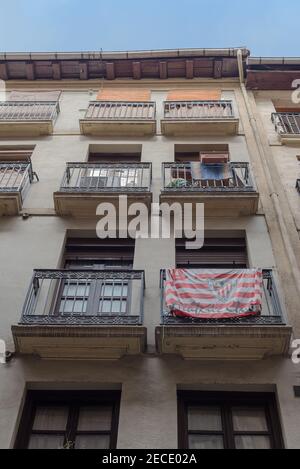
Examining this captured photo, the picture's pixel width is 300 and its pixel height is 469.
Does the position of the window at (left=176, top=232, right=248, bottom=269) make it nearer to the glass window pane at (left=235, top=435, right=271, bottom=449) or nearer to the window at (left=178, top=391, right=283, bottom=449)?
the window at (left=178, top=391, right=283, bottom=449)

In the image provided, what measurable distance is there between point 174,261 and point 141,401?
329 cm

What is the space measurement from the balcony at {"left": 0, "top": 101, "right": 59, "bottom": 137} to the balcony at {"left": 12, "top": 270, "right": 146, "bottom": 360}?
6997mm

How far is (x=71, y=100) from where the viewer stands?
57.5ft

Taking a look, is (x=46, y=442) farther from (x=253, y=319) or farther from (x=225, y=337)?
(x=253, y=319)

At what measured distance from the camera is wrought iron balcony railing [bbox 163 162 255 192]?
12023mm

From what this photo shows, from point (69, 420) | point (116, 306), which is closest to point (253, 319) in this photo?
point (116, 306)

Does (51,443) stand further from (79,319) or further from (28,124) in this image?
(28,124)

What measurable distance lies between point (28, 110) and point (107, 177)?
4.93m

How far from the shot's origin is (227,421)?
8070mm

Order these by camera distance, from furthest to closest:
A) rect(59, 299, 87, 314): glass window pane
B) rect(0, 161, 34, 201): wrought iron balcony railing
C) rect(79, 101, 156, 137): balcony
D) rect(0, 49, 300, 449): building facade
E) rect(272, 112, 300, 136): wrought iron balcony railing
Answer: rect(79, 101, 156, 137): balcony
rect(272, 112, 300, 136): wrought iron balcony railing
rect(0, 161, 34, 201): wrought iron balcony railing
rect(59, 299, 87, 314): glass window pane
rect(0, 49, 300, 449): building facade

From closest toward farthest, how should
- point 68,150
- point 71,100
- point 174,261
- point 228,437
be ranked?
point 228,437 < point 174,261 < point 68,150 < point 71,100

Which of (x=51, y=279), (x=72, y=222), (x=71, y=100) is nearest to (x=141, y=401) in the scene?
(x=51, y=279)

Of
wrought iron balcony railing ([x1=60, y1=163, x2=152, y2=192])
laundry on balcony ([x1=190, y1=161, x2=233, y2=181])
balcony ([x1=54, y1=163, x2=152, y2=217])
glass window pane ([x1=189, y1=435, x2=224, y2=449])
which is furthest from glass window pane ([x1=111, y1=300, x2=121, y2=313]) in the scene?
laundry on balcony ([x1=190, y1=161, x2=233, y2=181])

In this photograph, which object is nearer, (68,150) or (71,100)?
(68,150)
